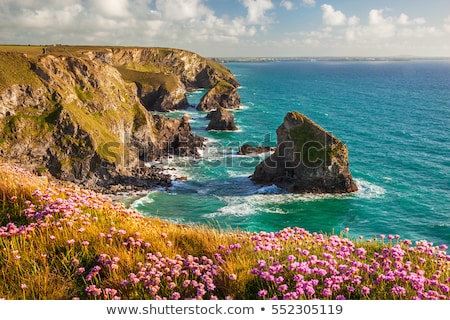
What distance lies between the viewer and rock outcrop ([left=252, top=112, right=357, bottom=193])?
63.8m

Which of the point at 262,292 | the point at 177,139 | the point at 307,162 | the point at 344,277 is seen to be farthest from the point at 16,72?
the point at 344,277

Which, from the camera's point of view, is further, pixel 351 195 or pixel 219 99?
pixel 219 99

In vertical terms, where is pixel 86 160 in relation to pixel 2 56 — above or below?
below

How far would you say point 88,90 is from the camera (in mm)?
81938

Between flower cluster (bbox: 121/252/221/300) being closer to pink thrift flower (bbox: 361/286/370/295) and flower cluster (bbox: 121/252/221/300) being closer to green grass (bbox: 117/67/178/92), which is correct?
pink thrift flower (bbox: 361/286/370/295)

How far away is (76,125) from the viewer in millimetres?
68125

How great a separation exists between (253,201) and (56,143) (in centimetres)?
3762

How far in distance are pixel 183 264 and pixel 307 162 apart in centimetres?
5875

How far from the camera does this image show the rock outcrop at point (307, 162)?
63844 millimetres

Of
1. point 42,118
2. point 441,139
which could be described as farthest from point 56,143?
point 441,139

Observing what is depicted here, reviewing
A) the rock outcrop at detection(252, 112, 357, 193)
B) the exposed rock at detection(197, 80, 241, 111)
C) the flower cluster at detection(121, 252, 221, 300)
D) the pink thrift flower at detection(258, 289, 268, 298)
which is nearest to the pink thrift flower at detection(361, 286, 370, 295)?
the pink thrift flower at detection(258, 289, 268, 298)

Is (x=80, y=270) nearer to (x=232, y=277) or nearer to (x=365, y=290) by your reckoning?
(x=232, y=277)

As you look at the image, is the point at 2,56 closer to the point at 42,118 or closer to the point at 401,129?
Answer: the point at 42,118

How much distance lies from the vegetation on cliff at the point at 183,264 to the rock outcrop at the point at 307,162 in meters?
55.4
